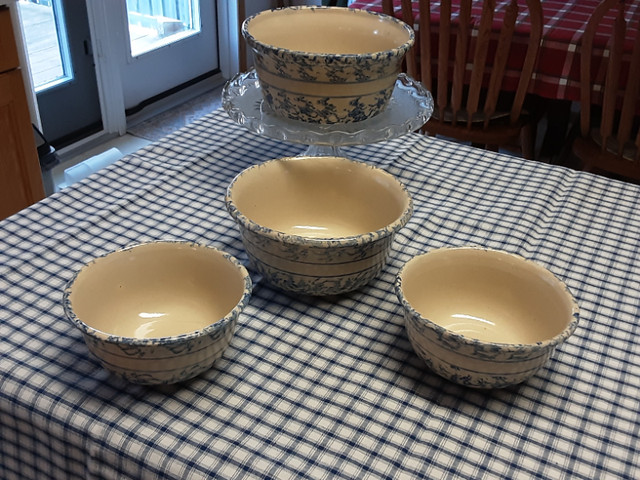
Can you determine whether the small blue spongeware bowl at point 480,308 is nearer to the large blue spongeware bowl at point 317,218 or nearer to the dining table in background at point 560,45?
the large blue spongeware bowl at point 317,218

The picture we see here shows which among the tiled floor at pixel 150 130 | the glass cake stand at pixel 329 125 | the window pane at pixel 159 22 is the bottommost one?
the tiled floor at pixel 150 130

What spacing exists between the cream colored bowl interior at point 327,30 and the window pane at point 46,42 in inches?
52.7

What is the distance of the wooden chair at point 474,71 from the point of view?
1638 millimetres

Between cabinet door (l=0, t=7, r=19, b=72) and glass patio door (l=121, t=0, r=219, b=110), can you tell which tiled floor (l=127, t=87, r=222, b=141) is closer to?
glass patio door (l=121, t=0, r=219, b=110)

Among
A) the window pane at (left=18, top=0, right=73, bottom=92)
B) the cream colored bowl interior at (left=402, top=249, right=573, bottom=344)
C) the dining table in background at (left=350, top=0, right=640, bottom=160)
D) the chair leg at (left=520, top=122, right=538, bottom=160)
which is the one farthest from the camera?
the window pane at (left=18, top=0, right=73, bottom=92)

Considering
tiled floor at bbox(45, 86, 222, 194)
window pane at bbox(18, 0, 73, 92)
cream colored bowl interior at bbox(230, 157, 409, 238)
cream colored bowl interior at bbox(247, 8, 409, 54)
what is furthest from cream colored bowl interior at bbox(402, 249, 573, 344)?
window pane at bbox(18, 0, 73, 92)

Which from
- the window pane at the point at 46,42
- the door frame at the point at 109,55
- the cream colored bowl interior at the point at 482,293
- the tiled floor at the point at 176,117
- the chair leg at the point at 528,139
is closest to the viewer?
the cream colored bowl interior at the point at 482,293

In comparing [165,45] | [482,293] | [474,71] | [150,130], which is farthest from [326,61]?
[165,45]

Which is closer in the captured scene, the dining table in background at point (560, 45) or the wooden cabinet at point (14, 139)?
the wooden cabinet at point (14, 139)

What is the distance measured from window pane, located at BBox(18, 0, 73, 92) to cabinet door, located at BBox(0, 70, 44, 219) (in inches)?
19.0

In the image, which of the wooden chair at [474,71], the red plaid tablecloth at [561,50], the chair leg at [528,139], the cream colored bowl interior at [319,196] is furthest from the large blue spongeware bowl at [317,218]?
the chair leg at [528,139]

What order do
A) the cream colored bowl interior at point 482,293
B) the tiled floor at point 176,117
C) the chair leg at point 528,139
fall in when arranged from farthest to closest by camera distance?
the tiled floor at point 176,117, the chair leg at point 528,139, the cream colored bowl interior at point 482,293

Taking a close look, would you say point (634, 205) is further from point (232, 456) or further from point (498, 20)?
point (498, 20)

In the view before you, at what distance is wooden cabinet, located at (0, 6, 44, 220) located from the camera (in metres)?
1.51
